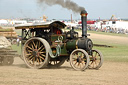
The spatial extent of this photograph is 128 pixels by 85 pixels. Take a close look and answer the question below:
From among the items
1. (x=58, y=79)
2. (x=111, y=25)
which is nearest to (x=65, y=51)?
(x=58, y=79)

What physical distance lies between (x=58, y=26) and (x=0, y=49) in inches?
141

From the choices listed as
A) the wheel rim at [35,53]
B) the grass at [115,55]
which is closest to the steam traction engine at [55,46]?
the wheel rim at [35,53]

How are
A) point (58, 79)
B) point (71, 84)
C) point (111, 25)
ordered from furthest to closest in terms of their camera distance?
point (111, 25), point (58, 79), point (71, 84)

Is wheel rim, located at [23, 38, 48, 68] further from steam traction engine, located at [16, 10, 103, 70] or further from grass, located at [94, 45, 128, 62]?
grass, located at [94, 45, 128, 62]

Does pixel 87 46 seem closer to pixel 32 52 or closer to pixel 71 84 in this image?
pixel 32 52

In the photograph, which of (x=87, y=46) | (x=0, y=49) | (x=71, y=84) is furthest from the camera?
(x=0, y=49)

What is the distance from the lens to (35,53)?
11.5 meters

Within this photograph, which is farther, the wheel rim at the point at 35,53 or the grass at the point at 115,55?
the grass at the point at 115,55

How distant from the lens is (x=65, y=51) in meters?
11.4

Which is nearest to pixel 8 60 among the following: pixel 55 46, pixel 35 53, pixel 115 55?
pixel 35 53

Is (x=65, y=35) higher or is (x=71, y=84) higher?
(x=65, y=35)

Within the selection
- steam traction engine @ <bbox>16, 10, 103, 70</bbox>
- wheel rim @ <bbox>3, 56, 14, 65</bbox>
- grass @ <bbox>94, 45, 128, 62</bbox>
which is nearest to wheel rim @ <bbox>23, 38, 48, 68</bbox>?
steam traction engine @ <bbox>16, 10, 103, 70</bbox>

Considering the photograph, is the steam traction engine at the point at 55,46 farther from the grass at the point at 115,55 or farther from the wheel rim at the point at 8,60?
the grass at the point at 115,55

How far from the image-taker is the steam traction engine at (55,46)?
10797 millimetres
